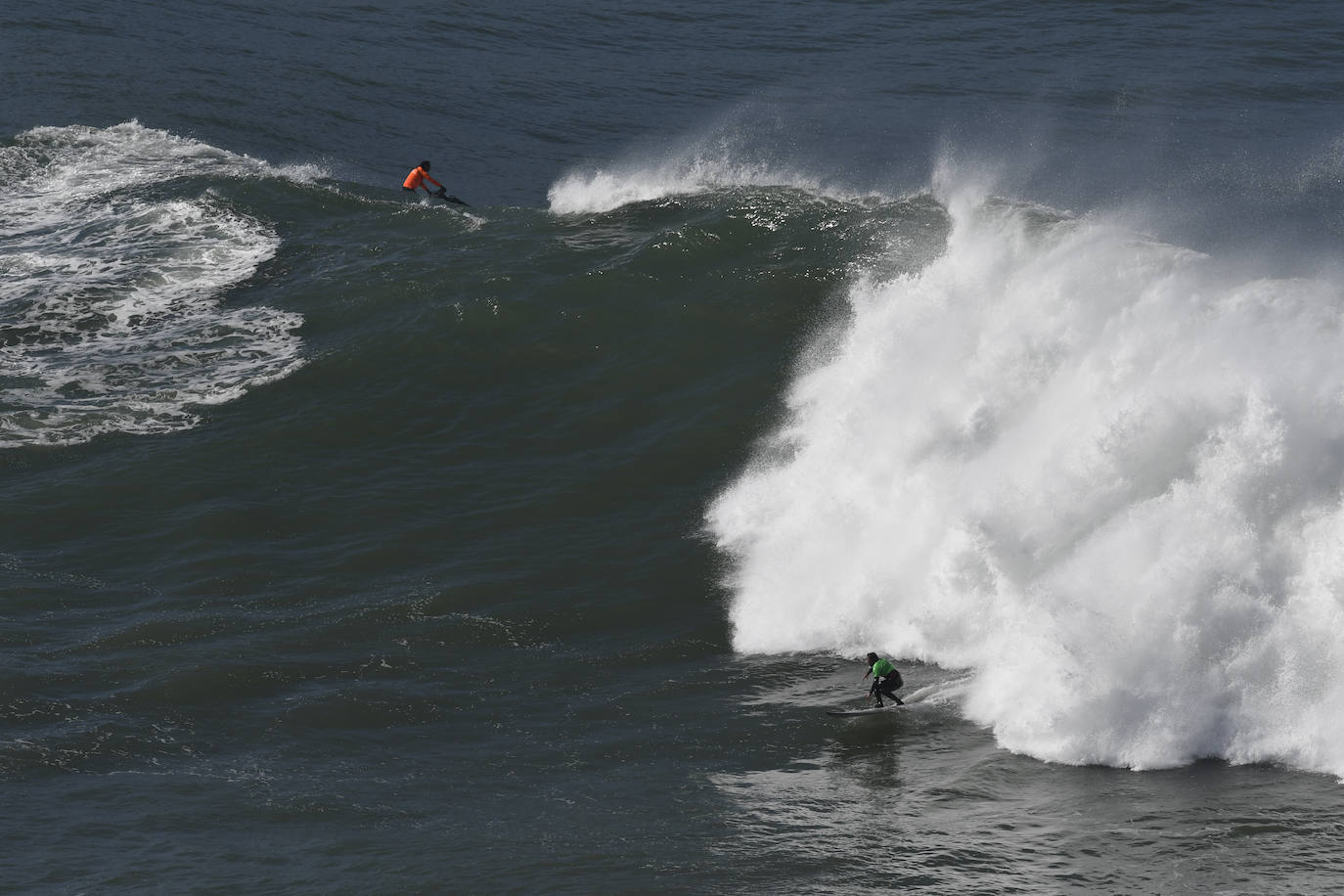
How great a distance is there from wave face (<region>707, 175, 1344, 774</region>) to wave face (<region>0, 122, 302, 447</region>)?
1092 cm

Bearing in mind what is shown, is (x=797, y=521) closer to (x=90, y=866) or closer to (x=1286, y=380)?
(x=1286, y=380)

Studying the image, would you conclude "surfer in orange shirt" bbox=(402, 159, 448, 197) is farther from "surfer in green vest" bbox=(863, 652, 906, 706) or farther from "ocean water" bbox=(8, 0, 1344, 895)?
"surfer in green vest" bbox=(863, 652, 906, 706)

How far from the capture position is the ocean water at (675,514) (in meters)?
14.9

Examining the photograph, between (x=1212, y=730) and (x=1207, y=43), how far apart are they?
38695mm

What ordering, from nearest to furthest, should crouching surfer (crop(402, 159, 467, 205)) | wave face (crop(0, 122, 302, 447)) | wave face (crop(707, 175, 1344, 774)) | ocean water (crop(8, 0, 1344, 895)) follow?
ocean water (crop(8, 0, 1344, 895)), wave face (crop(707, 175, 1344, 774)), wave face (crop(0, 122, 302, 447)), crouching surfer (crop(402, 159, 467, 205))

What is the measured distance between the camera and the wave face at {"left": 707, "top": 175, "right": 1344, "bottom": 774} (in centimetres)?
1627

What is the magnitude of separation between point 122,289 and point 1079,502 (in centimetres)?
2089

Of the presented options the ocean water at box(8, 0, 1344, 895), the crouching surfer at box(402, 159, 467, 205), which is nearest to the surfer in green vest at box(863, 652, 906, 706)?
the ocean water at box(8, 0, 1344, 895)

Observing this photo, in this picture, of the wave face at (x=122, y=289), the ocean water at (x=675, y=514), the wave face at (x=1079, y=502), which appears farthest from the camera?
the wave face at (x=122, y=289)

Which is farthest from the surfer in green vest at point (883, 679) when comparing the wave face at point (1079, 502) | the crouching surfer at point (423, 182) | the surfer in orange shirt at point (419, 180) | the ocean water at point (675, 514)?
the surfer in orange shirt at point (419, 180)

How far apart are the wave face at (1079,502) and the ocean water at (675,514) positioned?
2.6 inches

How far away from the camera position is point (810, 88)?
A: 44594 millimetres

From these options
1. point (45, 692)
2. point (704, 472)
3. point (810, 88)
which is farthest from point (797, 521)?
point (810, 88)

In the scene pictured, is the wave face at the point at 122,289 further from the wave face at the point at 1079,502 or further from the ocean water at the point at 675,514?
the wave face at the point at 1079,502
